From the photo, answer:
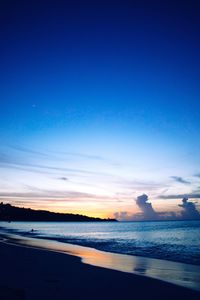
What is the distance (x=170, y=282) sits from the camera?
1234 cm

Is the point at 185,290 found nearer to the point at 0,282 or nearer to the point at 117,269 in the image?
the point at 117,269

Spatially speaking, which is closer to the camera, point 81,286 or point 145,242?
point 81,286

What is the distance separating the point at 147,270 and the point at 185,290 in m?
4.48

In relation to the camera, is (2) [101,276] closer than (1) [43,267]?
Yes

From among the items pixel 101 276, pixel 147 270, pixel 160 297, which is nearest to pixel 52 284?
pixel 101 276

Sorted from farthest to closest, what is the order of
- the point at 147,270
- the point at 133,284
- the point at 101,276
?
the point at 147,270 → the point at 101,276 → the point at 133,284

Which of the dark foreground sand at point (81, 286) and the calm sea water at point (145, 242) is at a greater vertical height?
the dark foreground sand at point (81, 286)

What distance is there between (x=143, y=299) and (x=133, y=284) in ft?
7.22

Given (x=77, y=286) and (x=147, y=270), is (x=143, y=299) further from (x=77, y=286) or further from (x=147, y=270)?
(x=147, y=270)

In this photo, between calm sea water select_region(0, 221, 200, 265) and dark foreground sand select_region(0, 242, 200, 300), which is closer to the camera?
dark foreground sand select_region(0, 242, 200, 300)

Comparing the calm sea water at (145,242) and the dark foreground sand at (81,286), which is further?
the calm sea water at (145,242)

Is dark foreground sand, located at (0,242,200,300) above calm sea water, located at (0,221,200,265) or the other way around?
above

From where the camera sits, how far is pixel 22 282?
11.2 metres

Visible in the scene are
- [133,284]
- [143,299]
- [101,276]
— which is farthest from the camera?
[101,276]
